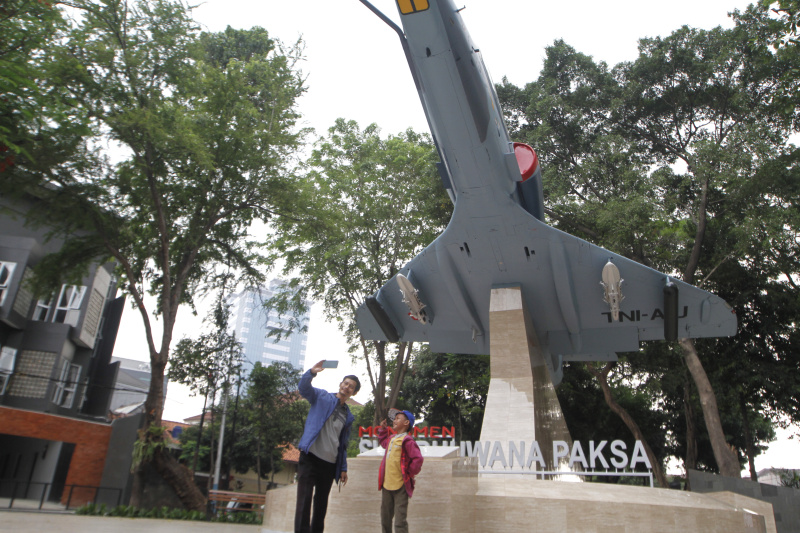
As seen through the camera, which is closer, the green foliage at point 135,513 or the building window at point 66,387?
the green foliage at point 135,513

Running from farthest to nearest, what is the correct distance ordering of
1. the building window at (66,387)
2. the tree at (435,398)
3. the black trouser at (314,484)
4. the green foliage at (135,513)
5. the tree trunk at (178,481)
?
the tree at (435,398) → the building window at (66,387) → the tree trunk at (178,481) → the green foliage at (135,513) → the black trouser at (314,484)

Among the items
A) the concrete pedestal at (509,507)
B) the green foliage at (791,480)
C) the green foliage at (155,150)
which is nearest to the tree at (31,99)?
the green foliage at (155,150)

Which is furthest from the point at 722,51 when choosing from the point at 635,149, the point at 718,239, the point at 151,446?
the point at 151,446

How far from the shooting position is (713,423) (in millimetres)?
16422

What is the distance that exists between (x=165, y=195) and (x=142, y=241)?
1.73m

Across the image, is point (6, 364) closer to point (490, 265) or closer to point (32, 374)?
point (32, 374)

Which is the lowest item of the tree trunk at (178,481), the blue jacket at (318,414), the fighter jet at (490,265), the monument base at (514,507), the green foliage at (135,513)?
the green foliage at (135,513)

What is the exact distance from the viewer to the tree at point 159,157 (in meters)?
14.0

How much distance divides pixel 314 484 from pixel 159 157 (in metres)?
13.7

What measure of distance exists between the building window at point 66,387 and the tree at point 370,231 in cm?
1090

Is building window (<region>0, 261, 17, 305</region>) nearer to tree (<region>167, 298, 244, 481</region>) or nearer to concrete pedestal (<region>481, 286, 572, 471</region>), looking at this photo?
tree (<region>167, 298, 244, 481</region>)

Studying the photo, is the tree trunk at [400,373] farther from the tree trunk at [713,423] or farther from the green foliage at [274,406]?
the green foliage at [274,406]

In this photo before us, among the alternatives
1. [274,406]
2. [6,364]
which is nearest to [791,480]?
[274,406]

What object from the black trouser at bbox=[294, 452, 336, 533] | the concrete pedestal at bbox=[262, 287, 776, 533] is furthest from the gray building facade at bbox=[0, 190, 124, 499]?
the black trouser at bbox=[294, 452, 336, 533]
